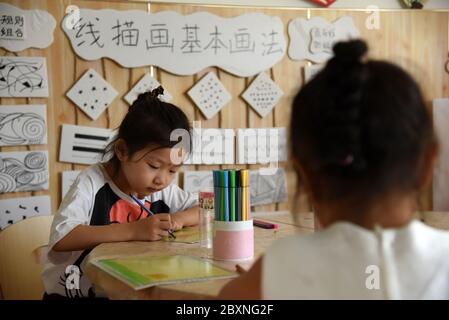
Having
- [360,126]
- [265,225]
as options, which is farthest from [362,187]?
[265,225]

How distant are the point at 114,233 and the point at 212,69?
4.69 ft

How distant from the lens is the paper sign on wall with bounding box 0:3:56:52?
2219 mm

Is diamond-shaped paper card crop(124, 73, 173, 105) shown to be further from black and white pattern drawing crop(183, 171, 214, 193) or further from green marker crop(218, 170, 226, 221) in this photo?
green marker crop(218, 170, 226, 221)

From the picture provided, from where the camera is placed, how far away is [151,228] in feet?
4.16

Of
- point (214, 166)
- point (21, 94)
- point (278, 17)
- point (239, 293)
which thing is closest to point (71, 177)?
point (21, 94)

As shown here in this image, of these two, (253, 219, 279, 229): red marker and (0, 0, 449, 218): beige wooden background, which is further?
(0, 0, 449, 218): beige wooden background

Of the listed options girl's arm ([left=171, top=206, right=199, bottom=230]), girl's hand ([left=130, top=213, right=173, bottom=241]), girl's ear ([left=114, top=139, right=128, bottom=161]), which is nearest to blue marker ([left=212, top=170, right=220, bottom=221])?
girl's hand ([left=130, top=213, right=173, bottom=241])

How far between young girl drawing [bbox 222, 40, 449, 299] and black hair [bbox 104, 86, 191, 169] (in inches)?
30.9

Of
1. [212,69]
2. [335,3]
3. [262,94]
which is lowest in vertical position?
[262,94]

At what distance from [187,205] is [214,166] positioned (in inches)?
37.3

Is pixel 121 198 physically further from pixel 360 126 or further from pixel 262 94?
pixel 262 94

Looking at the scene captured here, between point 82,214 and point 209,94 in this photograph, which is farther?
point 209,94
